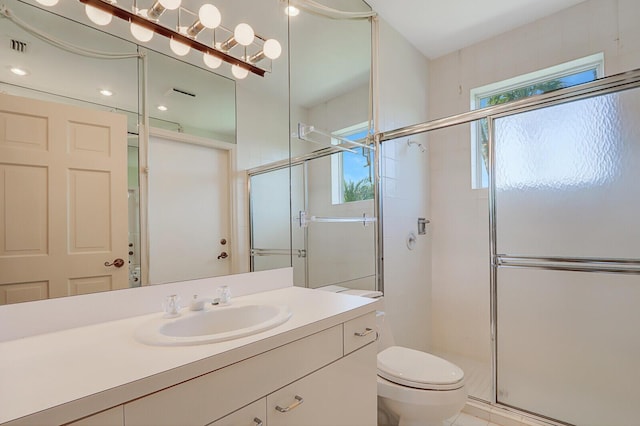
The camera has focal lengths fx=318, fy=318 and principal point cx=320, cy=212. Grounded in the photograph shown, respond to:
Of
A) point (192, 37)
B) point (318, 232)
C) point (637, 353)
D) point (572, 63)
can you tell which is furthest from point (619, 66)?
point (192, 37)

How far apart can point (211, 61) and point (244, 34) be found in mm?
225

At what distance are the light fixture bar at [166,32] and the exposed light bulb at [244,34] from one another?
9 centimetres

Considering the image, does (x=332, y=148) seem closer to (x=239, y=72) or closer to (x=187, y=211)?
(x=239, y=72)

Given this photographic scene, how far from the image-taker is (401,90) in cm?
242

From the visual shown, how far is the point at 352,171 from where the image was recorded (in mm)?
2088

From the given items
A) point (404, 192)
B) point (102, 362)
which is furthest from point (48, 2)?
point (404, 192)

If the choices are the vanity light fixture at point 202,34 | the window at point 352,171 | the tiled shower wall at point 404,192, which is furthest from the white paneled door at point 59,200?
the tiled shower wall at point 404,192

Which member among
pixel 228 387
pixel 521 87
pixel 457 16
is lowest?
pixel 228 387

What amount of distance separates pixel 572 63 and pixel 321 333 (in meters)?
2.49

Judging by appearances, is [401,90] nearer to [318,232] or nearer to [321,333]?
[318,232]

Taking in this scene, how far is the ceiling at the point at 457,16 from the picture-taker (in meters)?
2.11

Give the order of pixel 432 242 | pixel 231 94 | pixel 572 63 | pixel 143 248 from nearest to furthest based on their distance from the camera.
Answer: pixel 143 248 < pixel 231 94 < pixel 572 63 < pixel 432 242

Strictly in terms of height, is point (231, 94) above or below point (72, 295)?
above

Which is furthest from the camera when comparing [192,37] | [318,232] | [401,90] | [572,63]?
[401,90]
